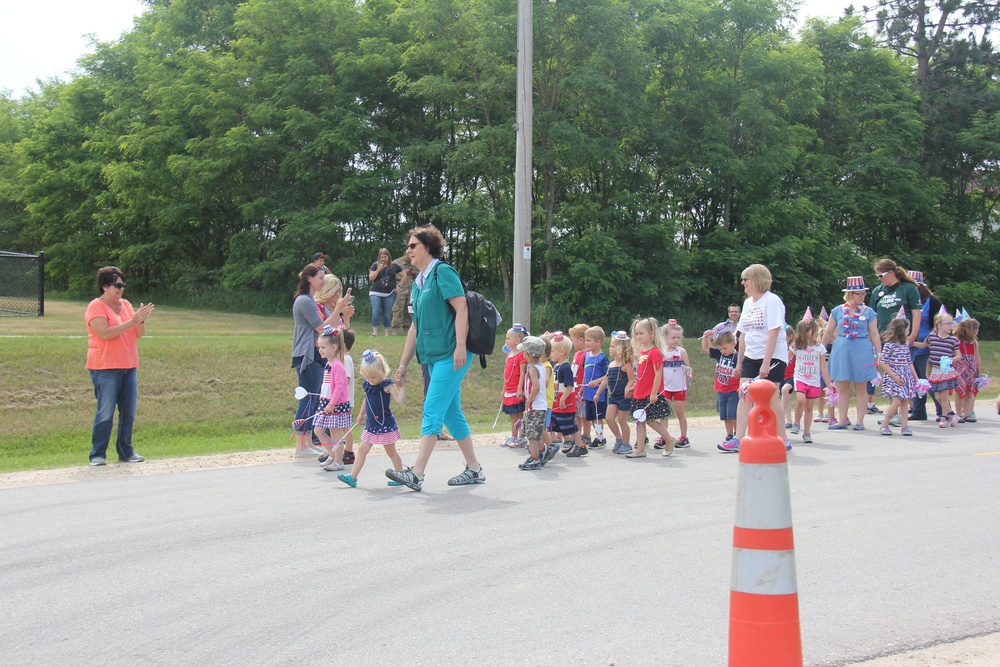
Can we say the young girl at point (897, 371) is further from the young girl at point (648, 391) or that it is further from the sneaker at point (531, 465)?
the sneaker at point (531, 465)

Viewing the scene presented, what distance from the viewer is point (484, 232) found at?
2553 centimetres

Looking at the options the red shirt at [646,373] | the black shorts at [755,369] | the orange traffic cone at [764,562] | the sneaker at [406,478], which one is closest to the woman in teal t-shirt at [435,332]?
the sneaker at [406,478]

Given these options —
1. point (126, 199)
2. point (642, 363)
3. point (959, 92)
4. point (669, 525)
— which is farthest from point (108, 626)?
point (959, 92)

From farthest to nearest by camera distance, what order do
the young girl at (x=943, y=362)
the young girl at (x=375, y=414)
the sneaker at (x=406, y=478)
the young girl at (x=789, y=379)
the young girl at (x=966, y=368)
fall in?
the young girl at (x=966, y=368)
the young girl at (x=943, y=362)
the young girl at (x=789, y=379)
the young girl at (x=375, y=414)
the sneaker at (x=406, y=478)

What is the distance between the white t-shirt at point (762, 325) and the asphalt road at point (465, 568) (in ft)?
4.07

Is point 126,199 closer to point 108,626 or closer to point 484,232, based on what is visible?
point 484,232

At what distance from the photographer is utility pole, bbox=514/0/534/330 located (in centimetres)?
1581

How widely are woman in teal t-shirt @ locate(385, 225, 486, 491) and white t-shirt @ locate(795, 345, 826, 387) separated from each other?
5637 mm

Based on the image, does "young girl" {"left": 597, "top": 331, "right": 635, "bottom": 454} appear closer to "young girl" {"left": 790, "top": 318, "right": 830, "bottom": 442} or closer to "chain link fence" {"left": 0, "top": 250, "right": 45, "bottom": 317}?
"young girl" {"left": 790, "top": 318, "right": 830, "bottom": 442}

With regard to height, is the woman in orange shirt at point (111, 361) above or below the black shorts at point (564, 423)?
above

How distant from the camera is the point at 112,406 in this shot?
9.46 meters

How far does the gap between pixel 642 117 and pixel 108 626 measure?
23.9 m

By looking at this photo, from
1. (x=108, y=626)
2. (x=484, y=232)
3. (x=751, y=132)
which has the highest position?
(x=751, y=132)

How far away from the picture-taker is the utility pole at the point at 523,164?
15.8 metres
